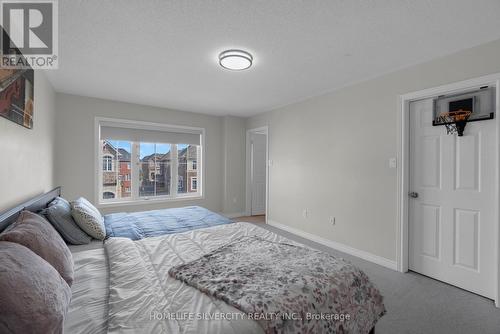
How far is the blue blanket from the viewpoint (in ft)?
7.44

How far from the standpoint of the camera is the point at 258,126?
5180 millimetres

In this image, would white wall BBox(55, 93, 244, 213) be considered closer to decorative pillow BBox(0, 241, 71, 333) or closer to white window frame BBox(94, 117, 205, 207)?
white window frame BBox(94, 117, 205, 207)

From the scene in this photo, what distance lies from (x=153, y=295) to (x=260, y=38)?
212 centimetres

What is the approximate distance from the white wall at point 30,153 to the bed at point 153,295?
22cm

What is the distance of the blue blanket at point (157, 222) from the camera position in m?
2.27

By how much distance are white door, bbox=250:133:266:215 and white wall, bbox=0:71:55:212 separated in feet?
12.3

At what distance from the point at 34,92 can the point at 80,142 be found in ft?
5.31

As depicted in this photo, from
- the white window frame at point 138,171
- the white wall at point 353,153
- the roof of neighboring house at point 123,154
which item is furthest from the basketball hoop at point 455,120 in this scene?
the roof of neighboring house at point 123,154

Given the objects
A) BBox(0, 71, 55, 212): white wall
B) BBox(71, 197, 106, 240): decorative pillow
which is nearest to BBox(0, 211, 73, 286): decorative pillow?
BBox(0, 71, 55, 212): white wall

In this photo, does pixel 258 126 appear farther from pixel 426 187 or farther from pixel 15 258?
pixel 15 258

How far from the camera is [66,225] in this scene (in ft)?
6.67

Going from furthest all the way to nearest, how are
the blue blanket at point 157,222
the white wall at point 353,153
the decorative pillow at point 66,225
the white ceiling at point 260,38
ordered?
the white wall at point 353,153 → the blue blanket at point 157,222 → the decorative pillow at point 66,225 → the white ceiling at point 260,38

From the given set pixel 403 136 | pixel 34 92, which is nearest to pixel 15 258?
pixel 34 92

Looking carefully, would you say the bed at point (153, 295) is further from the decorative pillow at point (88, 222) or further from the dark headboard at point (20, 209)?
the decorative pillow at point (88, 222)
